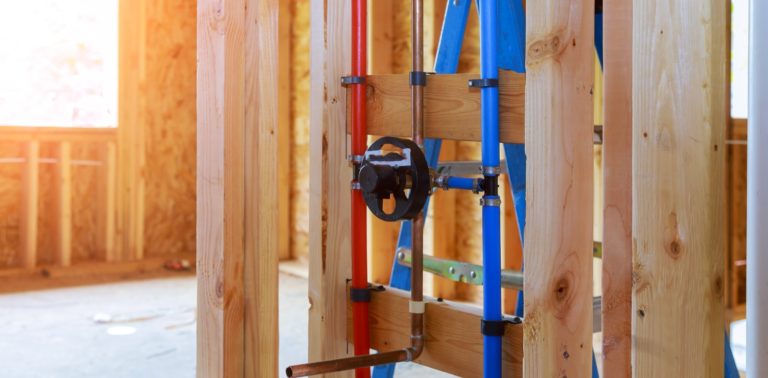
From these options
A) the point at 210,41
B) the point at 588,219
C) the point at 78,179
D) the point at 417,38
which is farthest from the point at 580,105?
the point at 78,179

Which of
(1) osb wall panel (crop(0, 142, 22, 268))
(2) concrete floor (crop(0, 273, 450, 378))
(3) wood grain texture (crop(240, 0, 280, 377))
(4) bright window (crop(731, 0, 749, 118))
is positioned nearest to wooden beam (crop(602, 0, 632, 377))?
(3) wood grain texture (crop(240, 0, 280, 377))

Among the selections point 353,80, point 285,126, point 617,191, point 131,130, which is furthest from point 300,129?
point 617,191

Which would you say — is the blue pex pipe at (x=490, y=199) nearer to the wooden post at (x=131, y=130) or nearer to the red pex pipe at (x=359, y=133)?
the red pex pipe at (x=359, y=133)

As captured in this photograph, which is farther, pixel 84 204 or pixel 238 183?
pixel 84 204

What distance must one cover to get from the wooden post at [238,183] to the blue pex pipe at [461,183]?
321 millimetres

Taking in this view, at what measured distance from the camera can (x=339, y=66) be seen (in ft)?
4.89

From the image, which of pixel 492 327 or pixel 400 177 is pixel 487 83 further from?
pixel 492 327

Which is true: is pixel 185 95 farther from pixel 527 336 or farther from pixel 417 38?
pixel 527 336

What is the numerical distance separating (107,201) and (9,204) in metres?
0.54

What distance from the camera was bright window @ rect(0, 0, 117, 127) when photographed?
461 cm

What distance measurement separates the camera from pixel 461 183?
1.33 meters

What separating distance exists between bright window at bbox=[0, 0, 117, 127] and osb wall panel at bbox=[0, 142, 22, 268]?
0.60 ft

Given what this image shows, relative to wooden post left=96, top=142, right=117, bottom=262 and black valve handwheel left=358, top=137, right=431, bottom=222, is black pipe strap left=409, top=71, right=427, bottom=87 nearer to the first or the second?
black valve handwheel left=358, top=137, right=431, bottom=222

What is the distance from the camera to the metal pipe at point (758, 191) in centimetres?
91
